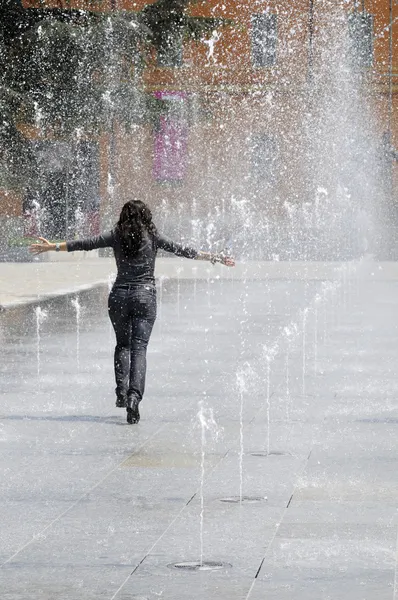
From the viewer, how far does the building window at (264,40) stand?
61.2 meters

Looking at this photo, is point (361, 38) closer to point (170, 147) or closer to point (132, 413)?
point (170, 147)

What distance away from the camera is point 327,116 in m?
60.6

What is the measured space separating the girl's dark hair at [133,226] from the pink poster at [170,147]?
155 ft

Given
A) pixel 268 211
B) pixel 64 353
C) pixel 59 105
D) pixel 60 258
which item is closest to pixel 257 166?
pixel 268 211

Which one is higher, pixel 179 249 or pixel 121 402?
pixel 179 249

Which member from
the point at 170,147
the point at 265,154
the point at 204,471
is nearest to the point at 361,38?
the point at 265,154

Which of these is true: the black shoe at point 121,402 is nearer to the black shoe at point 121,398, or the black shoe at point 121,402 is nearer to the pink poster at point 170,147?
the black shoe at point 121,398

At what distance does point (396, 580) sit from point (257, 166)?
55.2 m

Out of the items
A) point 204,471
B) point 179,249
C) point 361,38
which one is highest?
point 361,38

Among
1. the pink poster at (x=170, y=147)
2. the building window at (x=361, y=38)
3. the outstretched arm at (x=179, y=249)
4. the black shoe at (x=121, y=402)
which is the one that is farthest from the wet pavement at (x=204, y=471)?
the building window at (x=361, y=38)

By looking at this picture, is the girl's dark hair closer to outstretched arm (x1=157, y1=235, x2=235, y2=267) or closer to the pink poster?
outstretched arm (x1=157, y1=235, x2=235, y2=267)

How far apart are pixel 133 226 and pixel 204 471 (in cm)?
287

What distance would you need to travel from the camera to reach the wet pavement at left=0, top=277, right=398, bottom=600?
20.5 ft

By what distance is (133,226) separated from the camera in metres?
11.1
